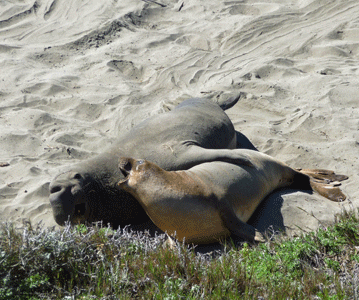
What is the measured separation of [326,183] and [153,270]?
2.38 meters

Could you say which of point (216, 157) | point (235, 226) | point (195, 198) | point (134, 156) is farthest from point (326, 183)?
point (134, 156)

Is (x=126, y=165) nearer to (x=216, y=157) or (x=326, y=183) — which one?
(x=216, y=157)

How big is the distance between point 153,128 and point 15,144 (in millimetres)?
1714

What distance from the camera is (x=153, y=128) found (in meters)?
5.05

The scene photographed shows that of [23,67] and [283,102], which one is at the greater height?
[23,67]

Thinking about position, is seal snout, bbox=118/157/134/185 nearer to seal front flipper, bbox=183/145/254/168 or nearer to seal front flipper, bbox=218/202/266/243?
seal front flipper, bbox=183/145/254/168

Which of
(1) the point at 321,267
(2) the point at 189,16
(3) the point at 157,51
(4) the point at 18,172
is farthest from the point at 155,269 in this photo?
(2) the point at 189,16

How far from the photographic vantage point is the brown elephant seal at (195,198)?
12.5 feet

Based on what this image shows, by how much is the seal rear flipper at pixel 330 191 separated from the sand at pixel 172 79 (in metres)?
0.09

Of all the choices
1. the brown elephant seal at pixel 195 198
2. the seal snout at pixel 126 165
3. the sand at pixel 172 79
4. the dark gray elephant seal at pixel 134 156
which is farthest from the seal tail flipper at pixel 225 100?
the seal snout at pixel 126 165

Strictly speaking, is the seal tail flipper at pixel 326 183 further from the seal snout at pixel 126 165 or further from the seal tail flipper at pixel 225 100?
the seal snout at pixel 126 165

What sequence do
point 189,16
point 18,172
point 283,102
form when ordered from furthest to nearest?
point 189,16, point 283,102, point 18,172

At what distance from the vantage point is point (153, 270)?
2.90 m

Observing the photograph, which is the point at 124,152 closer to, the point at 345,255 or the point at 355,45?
the point at 345,255
